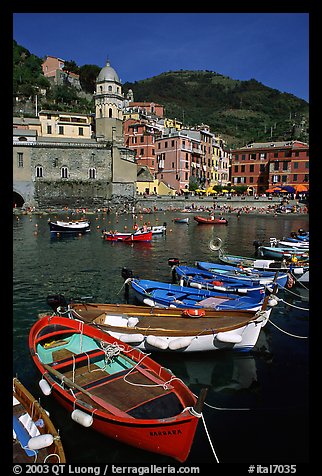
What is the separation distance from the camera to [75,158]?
2598 inches

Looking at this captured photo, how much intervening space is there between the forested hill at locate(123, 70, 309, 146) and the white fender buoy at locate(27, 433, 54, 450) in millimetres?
108810

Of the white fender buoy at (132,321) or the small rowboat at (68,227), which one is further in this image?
the small rowboat at (68,227)

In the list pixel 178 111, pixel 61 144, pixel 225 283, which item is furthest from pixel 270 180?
pixel 178 111

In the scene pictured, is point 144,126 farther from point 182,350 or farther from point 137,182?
point 182,350

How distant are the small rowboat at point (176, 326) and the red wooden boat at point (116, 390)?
4.63 feet

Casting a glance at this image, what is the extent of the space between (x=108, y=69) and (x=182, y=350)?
2775 inches

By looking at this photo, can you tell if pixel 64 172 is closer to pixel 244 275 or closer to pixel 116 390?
pixel 244 275

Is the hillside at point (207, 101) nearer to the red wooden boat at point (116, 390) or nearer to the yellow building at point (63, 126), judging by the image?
the yellow building at point (63, 126)

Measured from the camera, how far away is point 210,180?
83.9 metres

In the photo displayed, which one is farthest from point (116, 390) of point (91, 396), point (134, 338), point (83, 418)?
point (134, 338)

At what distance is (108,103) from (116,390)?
69.9 metres

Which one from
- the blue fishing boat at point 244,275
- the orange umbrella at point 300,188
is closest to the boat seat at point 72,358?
the blue fishing boat at point 244,275

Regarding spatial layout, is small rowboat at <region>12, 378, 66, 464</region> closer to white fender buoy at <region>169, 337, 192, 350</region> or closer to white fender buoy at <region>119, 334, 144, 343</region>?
white fender buoy at <region>119, 334, 144, 343</region>

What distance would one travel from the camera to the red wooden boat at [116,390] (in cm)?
659
